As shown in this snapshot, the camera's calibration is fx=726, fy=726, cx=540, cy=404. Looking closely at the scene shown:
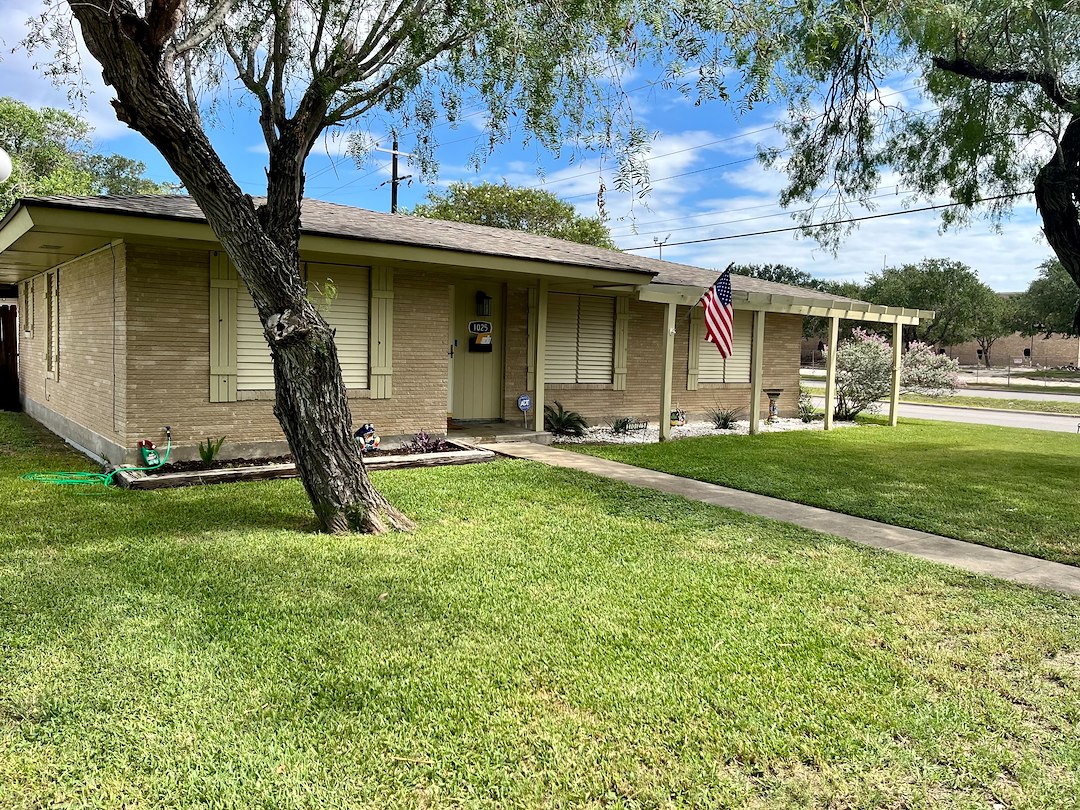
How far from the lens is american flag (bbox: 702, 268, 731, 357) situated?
37.4 feet

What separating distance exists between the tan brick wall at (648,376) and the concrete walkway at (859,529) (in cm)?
287

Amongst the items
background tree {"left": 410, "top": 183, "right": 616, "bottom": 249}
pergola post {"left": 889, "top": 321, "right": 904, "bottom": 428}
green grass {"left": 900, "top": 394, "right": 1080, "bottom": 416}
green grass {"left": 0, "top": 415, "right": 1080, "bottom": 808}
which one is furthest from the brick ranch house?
background tree {"left": 410, "top": 183, "right": 616, "bottom": 249}

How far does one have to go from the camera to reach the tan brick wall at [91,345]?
822 centimetres

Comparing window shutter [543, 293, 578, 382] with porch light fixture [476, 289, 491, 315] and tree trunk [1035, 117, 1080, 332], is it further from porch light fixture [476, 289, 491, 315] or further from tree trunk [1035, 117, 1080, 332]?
tree trunk [1035, 117, 1080, 332]

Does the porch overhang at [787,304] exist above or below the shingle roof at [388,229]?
below

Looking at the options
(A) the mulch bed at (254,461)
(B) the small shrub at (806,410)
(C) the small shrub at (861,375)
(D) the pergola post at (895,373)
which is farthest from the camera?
(C) the small shrub at (861,375)

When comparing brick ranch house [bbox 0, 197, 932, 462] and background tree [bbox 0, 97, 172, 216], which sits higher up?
background tree [bbox 0, 97, 172, 216]

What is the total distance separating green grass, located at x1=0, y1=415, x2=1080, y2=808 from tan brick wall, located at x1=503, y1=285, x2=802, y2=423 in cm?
669

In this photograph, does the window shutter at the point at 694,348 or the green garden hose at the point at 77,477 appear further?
the window shutter at the point at 694,348

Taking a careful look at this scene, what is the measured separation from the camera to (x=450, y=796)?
2.57 m

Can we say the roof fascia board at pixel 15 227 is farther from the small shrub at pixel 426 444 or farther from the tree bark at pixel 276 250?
the small shrub at pixel 426 444

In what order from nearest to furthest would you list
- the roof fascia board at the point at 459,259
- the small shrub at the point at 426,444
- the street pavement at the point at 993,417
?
the roof fascia board at the point at 459,259 < the small shrub at the point at 426,444 < the street pavement at the point at 993,417

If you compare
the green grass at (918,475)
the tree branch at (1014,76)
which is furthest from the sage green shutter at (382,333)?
the tree branch at (1014,76)

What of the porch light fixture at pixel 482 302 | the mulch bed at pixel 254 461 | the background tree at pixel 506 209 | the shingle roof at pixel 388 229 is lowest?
the mulch bed at pixel 254 461
